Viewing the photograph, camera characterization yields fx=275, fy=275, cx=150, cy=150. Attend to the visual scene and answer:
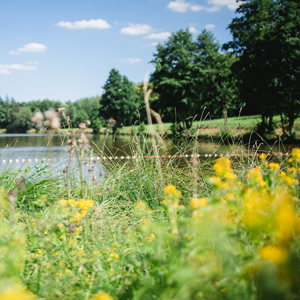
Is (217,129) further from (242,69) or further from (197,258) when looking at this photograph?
(197,258)

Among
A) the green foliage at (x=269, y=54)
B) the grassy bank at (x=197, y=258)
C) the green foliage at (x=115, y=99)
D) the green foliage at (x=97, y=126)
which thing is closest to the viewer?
the grassy bank at (x=197, y=258)

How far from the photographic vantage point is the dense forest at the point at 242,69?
16.2 meters

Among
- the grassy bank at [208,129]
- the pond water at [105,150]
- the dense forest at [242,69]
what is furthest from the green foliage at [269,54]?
the pond water at [105,150]

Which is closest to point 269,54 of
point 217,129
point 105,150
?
point 217,129

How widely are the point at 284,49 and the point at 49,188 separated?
1658 cm

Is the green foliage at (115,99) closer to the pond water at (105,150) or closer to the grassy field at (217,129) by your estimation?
the grassy field at (217,129)

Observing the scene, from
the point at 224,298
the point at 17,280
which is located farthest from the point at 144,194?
the point at 224,298

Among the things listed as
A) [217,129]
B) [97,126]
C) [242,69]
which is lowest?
[217,129]

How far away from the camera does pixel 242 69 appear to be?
19453 mm

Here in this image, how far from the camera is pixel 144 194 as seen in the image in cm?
327

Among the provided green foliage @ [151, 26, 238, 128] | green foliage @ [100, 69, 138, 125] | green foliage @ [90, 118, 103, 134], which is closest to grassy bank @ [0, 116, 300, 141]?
green foliage @ [151, 26, 238, 128]

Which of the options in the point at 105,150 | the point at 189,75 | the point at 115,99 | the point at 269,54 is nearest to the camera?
the point at 269,54

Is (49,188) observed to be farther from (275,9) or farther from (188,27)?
(188,27)

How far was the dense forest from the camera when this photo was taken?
16.2m
